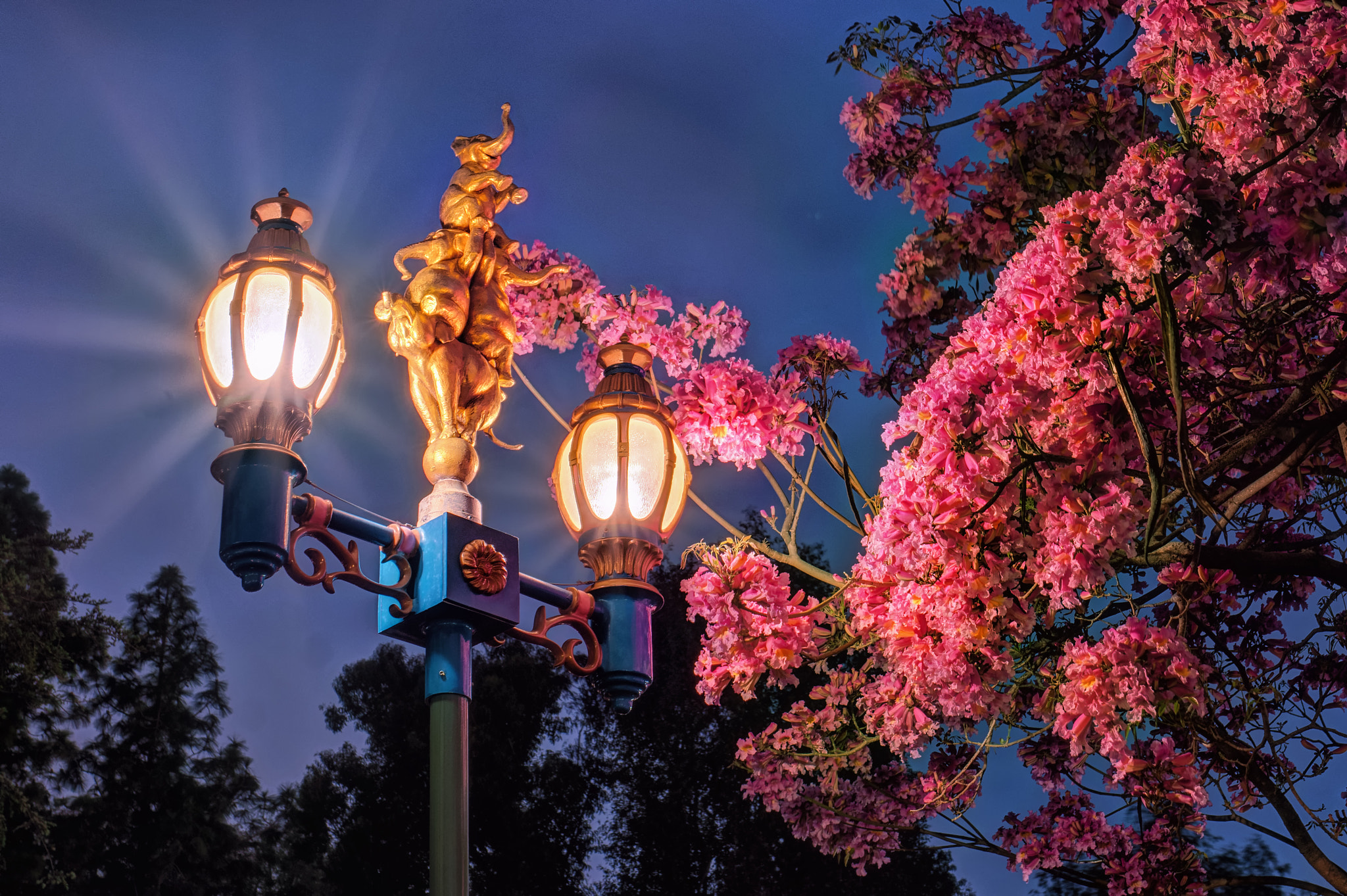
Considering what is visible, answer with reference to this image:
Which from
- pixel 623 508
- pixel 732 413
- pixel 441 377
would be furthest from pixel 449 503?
pixel 732 413

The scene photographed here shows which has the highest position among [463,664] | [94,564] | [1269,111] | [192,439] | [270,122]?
[270,122]

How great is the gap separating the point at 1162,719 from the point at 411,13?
55.3 m

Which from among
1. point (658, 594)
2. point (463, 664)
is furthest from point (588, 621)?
point (463, 664)

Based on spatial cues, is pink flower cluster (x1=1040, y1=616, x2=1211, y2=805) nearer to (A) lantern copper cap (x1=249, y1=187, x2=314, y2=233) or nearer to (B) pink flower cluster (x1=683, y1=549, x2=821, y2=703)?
(B) pink flower cluster (x1=683, y1=549, x2=821, y2=703)

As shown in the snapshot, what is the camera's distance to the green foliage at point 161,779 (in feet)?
76.0

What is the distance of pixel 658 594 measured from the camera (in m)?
4.21

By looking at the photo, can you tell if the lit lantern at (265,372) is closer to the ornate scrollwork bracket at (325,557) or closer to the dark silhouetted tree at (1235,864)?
the ornate scrollwork bracket at (325,557)

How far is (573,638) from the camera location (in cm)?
394

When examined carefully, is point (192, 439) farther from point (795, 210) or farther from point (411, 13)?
point (795, 210)

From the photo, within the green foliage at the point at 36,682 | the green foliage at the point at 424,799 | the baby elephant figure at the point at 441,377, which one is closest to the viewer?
the baby elephant figure at the point at 441,377

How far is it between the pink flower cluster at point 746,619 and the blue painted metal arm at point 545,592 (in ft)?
1.58

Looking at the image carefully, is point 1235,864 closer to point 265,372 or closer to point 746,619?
point 746,619

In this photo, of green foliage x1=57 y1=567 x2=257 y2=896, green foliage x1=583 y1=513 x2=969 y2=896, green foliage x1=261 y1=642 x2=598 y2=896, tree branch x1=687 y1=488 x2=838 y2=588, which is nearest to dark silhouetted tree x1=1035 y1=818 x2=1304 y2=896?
green foliage x1=583 y1=513 x2=969 y2=896

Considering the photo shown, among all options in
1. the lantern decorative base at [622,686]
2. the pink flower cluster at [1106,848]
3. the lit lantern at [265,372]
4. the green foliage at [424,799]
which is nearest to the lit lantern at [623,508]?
the lantern decorative base at [622,686]
